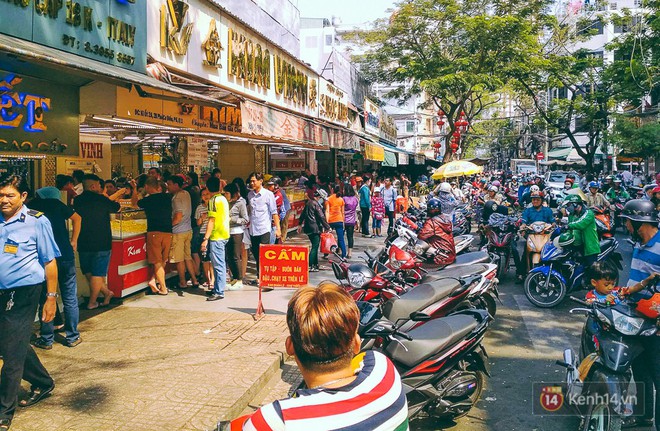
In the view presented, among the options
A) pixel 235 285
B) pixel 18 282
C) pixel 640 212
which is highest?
pixel 640 212

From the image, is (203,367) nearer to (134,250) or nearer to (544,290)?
(134,250)

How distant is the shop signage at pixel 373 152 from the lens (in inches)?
696

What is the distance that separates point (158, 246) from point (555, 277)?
575 cm

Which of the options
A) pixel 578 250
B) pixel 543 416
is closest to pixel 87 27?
pixel 543 416

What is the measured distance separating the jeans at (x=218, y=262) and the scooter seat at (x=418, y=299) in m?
3.26

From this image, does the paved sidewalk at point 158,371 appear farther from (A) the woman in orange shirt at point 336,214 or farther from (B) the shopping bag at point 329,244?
(A) the woman in orange shirt at point 336,214

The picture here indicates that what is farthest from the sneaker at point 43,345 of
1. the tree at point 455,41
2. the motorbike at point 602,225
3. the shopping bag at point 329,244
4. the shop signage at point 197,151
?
the tree at point 455,41

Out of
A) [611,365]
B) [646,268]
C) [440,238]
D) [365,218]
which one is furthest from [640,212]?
[365,218]

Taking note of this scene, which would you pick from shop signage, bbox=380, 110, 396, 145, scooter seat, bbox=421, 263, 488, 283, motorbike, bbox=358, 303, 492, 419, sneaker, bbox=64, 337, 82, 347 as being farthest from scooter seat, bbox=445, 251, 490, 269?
shop signage, bbox=380, 110, 396, 145

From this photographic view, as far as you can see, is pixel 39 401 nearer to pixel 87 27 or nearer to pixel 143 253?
pixel 143 253

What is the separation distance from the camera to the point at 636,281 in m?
4.37

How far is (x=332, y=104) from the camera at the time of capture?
17938 mm

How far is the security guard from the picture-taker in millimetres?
3939

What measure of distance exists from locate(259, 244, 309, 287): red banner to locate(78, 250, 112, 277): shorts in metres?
1.97
